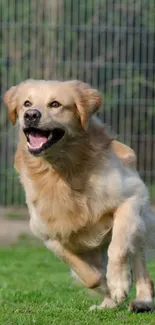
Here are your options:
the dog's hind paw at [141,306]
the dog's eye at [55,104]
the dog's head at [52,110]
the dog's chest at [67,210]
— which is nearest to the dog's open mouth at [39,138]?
the dog's head at [52,110]

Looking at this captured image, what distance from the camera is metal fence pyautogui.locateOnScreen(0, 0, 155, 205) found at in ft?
45.6

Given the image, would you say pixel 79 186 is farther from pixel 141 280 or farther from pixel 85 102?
pixel 141 280

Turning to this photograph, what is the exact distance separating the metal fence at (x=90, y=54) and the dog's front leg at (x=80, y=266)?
654 centimetres

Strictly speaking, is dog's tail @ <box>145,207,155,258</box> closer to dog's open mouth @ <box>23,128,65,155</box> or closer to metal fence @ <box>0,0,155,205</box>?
dog's open mouth @ <box>23,128,65,155</box>

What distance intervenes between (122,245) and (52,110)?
0.97 meters

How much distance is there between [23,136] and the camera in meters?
7.32

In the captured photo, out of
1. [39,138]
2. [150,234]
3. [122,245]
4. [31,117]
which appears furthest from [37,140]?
[150,234]

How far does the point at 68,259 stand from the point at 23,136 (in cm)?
88

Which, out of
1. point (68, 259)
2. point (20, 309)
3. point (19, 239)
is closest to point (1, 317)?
point (20, 309)

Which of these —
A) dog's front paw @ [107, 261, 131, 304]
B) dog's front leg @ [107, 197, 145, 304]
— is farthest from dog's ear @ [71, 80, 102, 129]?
dog's front paw @ [107, 261, 131, 304]

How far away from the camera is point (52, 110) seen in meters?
7.10

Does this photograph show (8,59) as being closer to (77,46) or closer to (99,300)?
(77,46)

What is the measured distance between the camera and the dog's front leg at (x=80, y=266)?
7.36 m

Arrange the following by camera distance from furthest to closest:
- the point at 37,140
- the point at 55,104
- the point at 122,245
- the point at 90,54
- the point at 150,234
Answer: the point at 90,54 < the point at 150,234 < the point at 55,104 < the point at 37,140 < the point at 122,245
